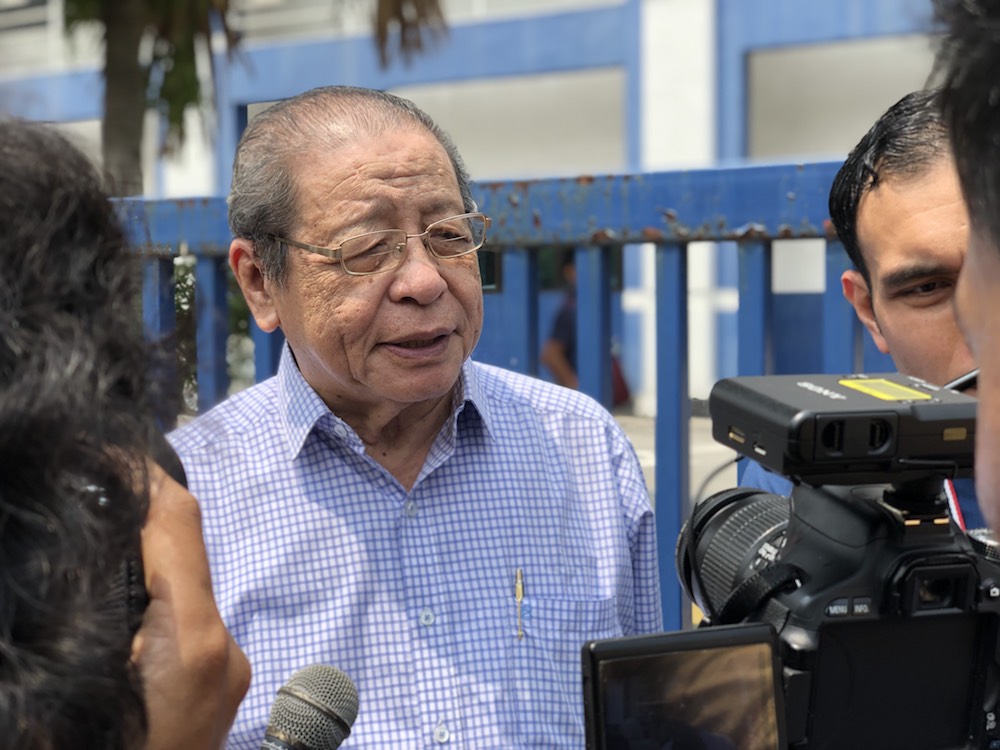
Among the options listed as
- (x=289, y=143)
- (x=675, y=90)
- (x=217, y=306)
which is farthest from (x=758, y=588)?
(x=675, y=90)

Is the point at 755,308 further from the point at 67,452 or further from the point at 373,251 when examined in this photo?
the point at 67,452

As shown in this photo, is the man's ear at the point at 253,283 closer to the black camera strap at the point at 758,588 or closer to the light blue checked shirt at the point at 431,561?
the light blue checked shirt at the point at 431,561

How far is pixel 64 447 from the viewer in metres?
0.84

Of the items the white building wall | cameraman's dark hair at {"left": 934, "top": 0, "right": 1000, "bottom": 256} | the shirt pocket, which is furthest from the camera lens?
the white building wall

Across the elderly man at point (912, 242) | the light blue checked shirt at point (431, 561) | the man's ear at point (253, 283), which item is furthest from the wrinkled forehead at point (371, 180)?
the elderly man at point (912, 242)

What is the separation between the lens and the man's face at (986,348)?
94 cm

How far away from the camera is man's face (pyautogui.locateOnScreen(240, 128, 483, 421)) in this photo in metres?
2.01

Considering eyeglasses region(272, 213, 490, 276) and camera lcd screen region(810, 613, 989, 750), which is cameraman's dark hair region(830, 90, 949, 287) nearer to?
eyeglasses region(272, 213, 490, 276)

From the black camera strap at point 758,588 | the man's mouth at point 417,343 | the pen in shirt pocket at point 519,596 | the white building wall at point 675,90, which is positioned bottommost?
the pen in shirt pocket at point 519,596

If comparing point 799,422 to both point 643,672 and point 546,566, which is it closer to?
point 643,672

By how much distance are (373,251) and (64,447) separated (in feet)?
3.97

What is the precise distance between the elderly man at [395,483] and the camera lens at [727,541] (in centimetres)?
36

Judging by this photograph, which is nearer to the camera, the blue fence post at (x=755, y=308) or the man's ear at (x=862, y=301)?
the man's ear at (x=862, y=301)

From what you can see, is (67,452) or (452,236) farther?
(452,236)
